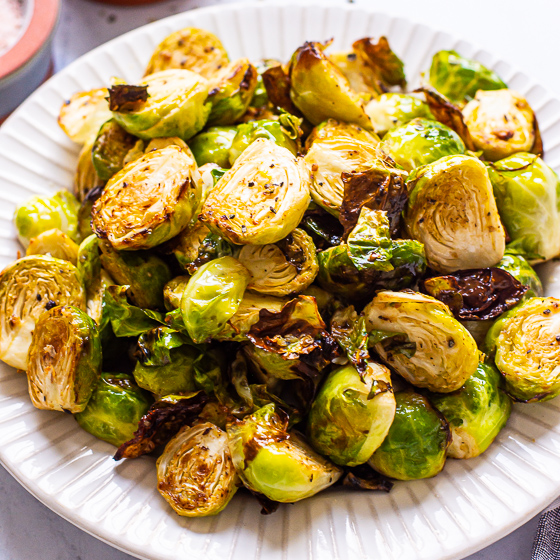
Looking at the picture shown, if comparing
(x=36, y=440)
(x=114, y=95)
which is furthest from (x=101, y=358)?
(x=114, y=95)

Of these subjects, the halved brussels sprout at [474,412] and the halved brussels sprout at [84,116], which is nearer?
the halved brussels sprout at [474,412]

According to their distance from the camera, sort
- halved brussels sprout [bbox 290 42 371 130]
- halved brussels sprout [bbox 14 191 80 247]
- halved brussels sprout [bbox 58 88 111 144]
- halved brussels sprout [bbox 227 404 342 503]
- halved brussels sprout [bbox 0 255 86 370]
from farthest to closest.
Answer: halved brussels sprout [bbox 58 88 111 144], halved brussels sprout [bbox 14 191 80 247], halved brussels sprout [bbox 290 42 371 130], halved brussels sprout [bbox 0 255 86 370], halved brussels sprout [bbox 227 404 342 503]

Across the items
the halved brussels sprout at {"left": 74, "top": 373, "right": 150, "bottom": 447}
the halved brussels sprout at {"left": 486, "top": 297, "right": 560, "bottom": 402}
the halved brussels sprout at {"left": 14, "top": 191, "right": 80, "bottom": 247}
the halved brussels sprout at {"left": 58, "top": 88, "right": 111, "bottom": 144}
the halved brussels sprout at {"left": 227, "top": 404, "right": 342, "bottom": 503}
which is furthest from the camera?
the halved brussels sprout at {"left": 58, "top": 88, "right": 111, "bottom": 144}

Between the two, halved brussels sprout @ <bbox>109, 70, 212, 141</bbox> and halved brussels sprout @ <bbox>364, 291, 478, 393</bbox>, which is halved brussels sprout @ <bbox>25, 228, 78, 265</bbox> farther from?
halved brussels sprout @ <bbox>364, 291, 478, 393</bbox>

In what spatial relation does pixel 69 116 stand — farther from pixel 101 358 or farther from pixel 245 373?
pixel 245 373

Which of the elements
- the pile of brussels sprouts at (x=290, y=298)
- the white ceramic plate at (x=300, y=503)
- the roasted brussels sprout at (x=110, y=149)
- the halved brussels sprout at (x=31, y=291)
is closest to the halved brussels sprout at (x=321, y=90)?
the pile of brussels sprouts at (x=290, y=298)

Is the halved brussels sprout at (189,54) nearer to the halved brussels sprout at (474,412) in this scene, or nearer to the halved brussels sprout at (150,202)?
the halved brussels sprout at (150,202)

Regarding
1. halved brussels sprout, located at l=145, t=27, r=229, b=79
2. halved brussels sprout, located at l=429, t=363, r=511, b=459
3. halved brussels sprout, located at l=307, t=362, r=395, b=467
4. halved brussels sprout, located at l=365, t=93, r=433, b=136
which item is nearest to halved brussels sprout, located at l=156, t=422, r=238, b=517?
halved brussels sprout, located at l=307, t=362, r=395, b=467
